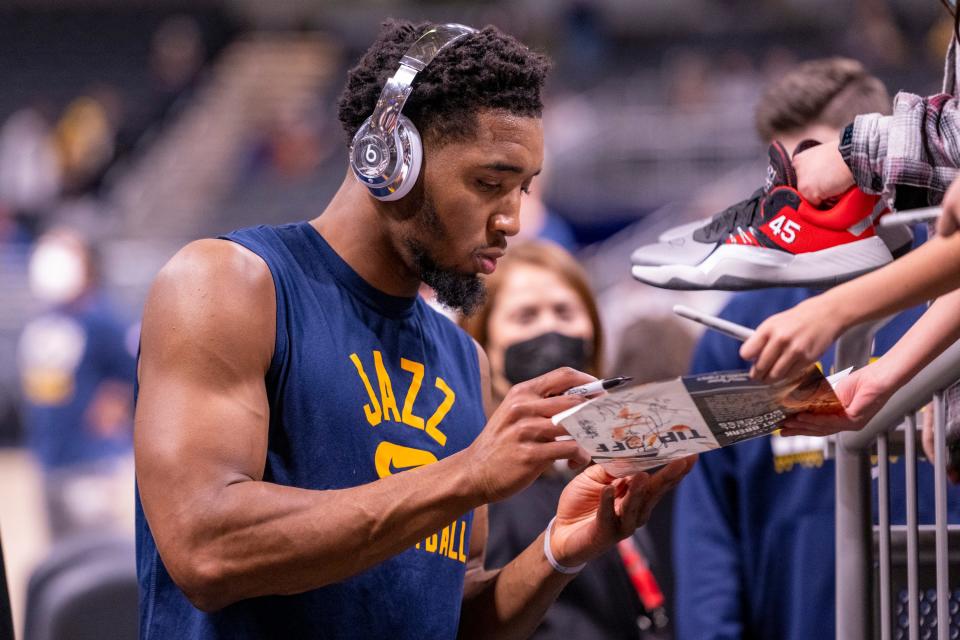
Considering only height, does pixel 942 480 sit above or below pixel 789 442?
above

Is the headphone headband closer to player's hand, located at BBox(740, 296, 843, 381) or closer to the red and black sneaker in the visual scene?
the red and black sneaker

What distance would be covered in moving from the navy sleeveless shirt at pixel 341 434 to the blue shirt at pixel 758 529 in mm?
935

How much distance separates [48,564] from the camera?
3.35 m

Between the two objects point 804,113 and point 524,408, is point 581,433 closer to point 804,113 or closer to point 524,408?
point 524,408

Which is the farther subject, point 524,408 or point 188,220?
point 188,220

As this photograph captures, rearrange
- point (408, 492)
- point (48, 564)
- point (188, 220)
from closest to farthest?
point (408, 492) < point (48, 564) < point (188, 220)

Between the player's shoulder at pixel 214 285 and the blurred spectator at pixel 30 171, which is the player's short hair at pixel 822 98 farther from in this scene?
the blurred spectator at pixel 30 171

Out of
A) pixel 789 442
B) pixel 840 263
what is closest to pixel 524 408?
pixel 840 263

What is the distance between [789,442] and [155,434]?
1.62 meters

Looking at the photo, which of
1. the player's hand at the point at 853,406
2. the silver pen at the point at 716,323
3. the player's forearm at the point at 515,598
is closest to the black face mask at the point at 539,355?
the player's forearm at the point at 515,598

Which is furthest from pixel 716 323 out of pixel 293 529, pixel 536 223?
pixel 536 223

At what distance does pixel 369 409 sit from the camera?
6.68ft

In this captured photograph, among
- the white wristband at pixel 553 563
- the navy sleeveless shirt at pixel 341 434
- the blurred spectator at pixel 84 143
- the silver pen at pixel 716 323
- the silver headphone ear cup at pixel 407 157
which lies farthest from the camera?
the blurred spectator at pixel 84 143

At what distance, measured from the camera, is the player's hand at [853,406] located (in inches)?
71.6
